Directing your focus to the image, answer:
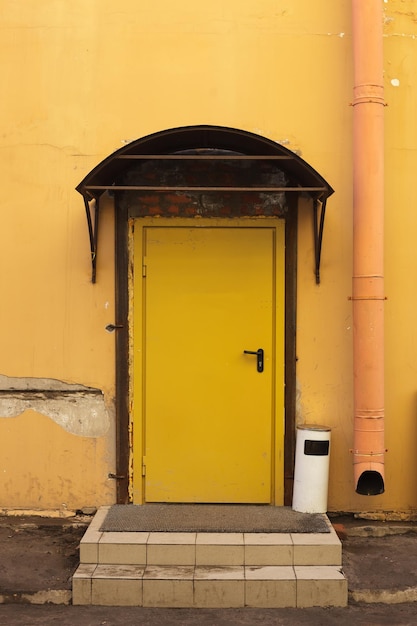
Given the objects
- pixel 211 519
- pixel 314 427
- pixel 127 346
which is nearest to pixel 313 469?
pixel 314 427

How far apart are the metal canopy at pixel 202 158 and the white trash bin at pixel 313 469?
117 cm

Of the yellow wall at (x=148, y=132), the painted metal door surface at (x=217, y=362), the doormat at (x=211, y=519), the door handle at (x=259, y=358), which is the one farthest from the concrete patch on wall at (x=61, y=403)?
the door handle at (x=259, y=358)

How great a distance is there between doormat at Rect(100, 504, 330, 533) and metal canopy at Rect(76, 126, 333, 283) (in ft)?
5.73

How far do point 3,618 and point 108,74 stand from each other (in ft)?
12.5

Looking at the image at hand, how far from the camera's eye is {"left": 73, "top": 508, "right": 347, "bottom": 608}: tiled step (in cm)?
438

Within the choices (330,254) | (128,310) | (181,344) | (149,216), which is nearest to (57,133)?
(149,216)

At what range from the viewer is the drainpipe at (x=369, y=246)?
5.12 meters

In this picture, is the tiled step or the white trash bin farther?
the white trash bin

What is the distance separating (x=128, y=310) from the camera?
542 cm

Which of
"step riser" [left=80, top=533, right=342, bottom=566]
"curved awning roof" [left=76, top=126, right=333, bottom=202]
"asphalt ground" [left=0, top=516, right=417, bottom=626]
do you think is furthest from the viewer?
"curved awning roof" [left=76, top=126, right=333, bottom=202]

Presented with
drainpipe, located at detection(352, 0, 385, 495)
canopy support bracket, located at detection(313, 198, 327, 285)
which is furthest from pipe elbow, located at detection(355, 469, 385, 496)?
canopy support bracket, located at detection(313, 198, 327, 285)

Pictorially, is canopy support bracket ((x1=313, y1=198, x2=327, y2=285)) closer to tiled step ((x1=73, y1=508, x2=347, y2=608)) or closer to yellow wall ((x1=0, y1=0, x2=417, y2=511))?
yellow wall ((x1=0, y1=0, x2=417, y2=511))

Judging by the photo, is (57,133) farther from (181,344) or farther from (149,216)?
(181,344)

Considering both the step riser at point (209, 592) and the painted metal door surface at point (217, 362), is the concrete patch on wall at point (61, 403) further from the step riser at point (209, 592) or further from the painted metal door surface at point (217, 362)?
the step riser at point (209, 592)
